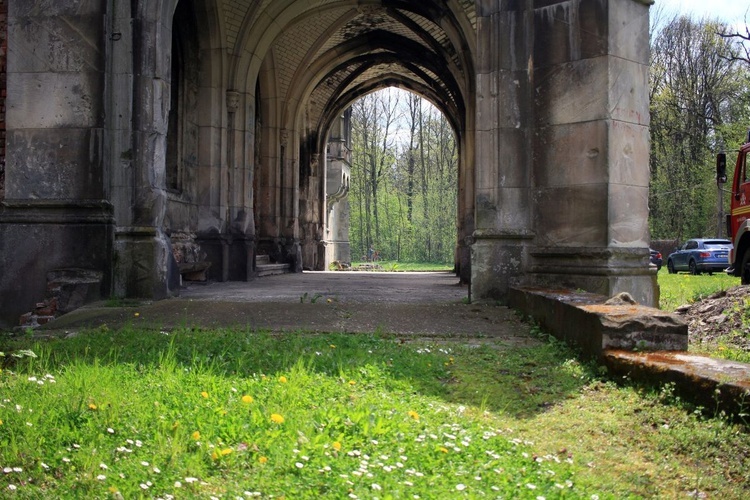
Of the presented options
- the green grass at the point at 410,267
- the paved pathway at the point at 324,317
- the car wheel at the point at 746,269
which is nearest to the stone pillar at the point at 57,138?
the paved pathway at the point at 324,317

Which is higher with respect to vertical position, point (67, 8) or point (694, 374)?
point (67, 8)

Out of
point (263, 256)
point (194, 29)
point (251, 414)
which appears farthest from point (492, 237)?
point (263, 256)

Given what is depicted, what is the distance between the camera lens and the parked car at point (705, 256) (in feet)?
77.5

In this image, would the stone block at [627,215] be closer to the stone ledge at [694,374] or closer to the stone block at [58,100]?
the stone ledge at [694,374]

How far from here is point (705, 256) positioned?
23.9 m

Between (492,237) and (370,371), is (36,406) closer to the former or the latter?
(370,371)

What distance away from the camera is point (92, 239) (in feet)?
24.3

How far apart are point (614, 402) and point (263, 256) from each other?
1322cm

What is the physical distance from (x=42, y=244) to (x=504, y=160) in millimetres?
5152

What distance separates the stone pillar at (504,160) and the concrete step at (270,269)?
7.48 meters

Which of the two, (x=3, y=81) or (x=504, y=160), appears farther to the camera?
(x=3, y=81)

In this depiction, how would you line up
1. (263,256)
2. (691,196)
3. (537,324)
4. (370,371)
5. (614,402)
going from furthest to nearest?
(691,196) < (263,256) < (537,324) < (370,371) < (614,402)

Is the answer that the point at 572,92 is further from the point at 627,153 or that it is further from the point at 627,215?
the point at 627,215

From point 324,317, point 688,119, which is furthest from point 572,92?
point 688,119
